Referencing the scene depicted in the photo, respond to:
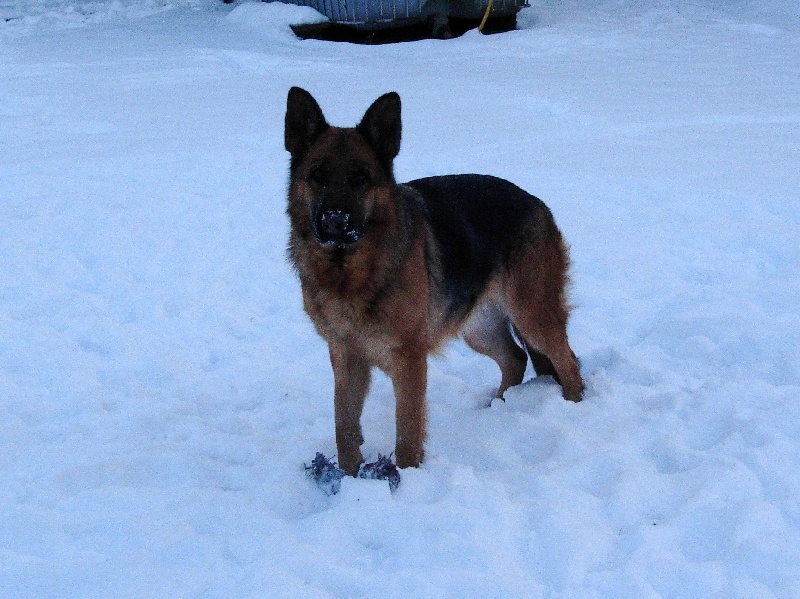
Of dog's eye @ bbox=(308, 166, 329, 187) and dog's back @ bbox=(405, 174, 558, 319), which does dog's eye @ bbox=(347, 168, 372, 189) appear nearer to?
dog's eye @ bbox=(308, 166, 329, 187)

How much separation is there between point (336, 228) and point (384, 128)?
0.71 metres

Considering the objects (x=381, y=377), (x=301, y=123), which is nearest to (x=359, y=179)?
(x=301, y=123)

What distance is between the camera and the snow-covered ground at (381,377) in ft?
10.1

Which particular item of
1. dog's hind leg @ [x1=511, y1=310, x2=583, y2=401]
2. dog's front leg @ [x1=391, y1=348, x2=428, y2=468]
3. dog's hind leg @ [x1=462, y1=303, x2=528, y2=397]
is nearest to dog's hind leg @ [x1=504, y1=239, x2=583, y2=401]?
dog's hind leg @ [x1=511, y1=310, x2=583, y2=401]

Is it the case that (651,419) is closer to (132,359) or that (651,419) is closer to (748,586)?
(748,586)

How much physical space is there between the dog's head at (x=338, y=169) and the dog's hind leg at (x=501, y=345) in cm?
150

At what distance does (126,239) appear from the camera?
7.06 metres

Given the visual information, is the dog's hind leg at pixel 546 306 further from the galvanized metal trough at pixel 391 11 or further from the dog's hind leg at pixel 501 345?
the galvanized metal trough at pixel 391 11

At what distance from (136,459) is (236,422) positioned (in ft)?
2.58

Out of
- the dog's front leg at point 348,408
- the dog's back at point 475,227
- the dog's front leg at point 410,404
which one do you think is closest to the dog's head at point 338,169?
the dog's back at point 475,227

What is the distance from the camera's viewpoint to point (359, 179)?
3699 mm

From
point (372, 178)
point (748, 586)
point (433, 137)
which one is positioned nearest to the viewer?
point (748, 586)

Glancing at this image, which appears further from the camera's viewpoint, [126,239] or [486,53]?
[486,53]

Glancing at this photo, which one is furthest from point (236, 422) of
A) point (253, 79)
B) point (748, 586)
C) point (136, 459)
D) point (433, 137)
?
point (253, 79)
